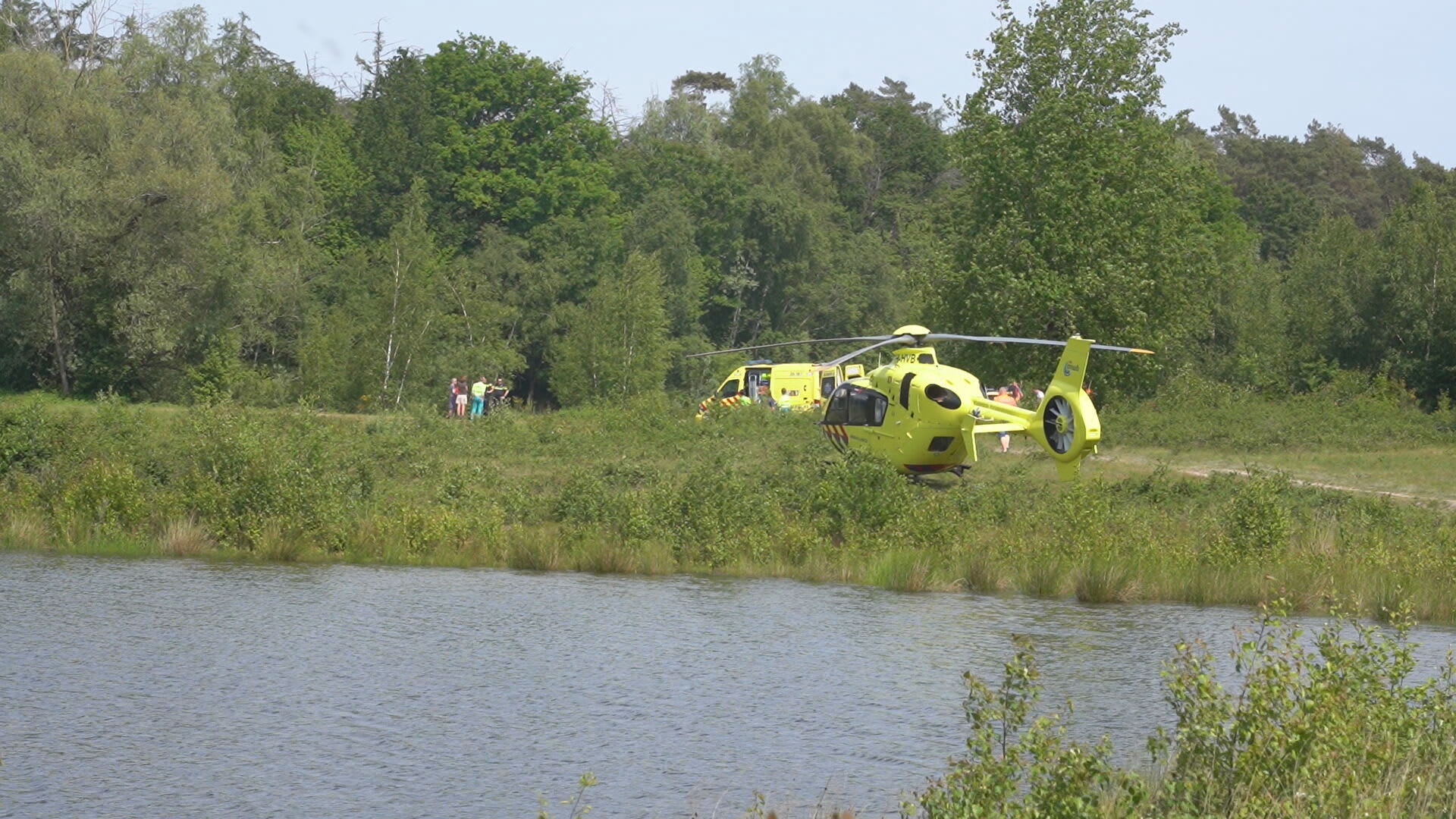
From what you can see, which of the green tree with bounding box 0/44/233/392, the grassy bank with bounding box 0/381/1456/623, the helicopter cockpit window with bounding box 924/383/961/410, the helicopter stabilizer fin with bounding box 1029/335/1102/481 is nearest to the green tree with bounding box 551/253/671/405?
the green tree with bounding box 0/44/233/392

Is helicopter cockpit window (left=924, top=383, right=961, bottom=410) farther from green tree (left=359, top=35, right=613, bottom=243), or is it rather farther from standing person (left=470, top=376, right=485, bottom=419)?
green tree (left=359, top=35, right=613, bottom=243)

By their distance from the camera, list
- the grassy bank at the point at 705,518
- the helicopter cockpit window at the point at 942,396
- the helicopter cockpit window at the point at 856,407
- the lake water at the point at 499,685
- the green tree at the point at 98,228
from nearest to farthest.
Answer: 1. the lake water at the point at 499,685
2. the grassy bank at the point at 705,518
3. the helicopter cockpit window at the point at 942,396
4. the helicopter cockpit window at the point at 856,407
5. the green tree at the point at 98,228

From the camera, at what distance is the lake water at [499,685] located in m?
12.6

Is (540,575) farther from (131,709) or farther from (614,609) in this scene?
(131,709)

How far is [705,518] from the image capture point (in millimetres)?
24219

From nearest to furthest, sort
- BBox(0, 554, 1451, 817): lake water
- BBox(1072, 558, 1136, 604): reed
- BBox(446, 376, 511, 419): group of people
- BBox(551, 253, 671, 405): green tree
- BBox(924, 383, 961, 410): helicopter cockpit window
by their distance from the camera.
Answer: BBox(0, 554, 1451, 817): lake water, BBox(1072, 558, 1136, 604): reed, BBox(924, 383, 961, 410): helicopter cockpit window, BBox(446, 376, 511, 419): group of people, BBox(551, 253, 671, 405): green tree

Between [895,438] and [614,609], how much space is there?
30.0 feet

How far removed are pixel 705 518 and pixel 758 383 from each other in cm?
2866

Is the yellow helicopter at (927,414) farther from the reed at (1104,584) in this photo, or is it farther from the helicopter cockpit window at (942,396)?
the reed at (1104,584)

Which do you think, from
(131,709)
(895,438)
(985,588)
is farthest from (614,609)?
(895,438)

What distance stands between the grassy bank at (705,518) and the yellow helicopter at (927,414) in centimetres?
75

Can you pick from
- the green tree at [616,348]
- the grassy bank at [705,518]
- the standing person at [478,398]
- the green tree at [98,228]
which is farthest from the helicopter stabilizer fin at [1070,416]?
the green tree at [616,348]

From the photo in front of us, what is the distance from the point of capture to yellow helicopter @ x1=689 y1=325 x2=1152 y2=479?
2506 centimetres

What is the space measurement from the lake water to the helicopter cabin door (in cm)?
2940
